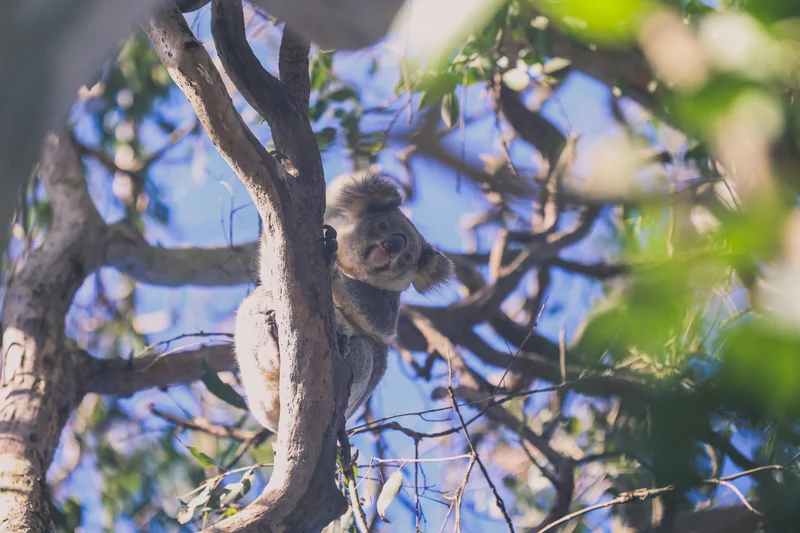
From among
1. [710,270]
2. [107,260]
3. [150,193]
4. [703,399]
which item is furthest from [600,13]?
[150,193]

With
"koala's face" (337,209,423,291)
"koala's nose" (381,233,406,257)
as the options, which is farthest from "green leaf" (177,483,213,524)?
"koala's nose" (381,233,406,257)

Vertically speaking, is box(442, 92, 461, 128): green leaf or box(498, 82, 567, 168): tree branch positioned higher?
box(442, 92, 461, 128): green leaf

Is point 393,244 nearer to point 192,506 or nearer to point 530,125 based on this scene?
point 192,506

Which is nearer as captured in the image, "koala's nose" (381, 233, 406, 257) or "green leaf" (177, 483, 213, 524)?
"green leaf" (177, 483, 213, 524)

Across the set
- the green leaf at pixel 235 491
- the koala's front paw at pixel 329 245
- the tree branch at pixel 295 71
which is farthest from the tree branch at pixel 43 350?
the koala's front paw at pixel 329 245

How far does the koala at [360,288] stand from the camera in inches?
130

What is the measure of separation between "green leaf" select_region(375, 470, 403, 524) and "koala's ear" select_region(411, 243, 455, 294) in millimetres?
1504

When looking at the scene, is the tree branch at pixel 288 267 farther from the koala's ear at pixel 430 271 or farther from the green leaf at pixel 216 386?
the koala's ear at pixel 430 271

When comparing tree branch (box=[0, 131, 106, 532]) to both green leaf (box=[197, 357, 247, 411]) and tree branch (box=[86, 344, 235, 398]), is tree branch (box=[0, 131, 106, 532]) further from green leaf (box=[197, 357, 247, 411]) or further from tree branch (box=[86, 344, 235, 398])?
green leaf (box=[197, 357, 247, 411])

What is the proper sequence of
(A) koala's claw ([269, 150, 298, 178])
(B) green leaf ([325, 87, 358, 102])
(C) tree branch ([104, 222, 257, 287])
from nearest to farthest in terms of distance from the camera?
(A) koala's claw ([269, 150, 298, 178]) < (B) green leaf ([325, 87, 358, 102]) < (C) tree branch ([104, 222, 257, 287])

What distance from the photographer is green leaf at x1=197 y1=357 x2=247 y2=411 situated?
352 cm

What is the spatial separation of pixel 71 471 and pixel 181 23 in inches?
153

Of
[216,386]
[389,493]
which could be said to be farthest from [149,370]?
[389,493]

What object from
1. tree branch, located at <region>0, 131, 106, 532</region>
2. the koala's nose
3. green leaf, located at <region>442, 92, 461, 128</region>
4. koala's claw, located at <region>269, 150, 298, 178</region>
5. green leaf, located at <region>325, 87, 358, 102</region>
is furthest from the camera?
green leaf, located at <region>325, 87, 358, 102</region>
